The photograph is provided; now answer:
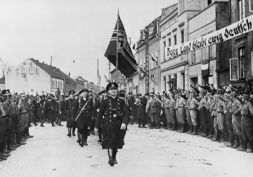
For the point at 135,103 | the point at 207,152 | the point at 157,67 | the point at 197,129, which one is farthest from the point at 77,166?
the point at 157,67

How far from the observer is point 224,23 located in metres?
21.8

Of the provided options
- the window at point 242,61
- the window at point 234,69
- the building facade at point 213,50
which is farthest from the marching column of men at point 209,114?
the building facade at point 213,50

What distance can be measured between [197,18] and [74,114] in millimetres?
15070

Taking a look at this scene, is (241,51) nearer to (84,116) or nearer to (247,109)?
(247,109)

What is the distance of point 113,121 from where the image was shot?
8.47 m

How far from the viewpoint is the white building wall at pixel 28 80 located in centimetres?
6694

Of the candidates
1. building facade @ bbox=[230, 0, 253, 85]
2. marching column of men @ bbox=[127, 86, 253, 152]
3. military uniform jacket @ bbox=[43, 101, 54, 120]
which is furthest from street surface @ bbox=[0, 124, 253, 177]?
military uniform jacket @ bbox=[43, 101, 54, 120]

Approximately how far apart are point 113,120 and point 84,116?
3667 millimetres

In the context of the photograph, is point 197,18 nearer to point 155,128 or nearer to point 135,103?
point 135,103

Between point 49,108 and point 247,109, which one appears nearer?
point 247,109

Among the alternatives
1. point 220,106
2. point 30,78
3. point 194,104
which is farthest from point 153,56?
point 30,78

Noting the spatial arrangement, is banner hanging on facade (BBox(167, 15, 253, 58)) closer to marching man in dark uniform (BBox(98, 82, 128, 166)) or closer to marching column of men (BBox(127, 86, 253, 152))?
marching column of men (BBox(127, 86, 253, 152))

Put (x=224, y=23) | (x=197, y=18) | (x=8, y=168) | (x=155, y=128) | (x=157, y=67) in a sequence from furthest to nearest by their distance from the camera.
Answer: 1. (x=157, y=67)
2. (x=197, y=18)
3. (x=224, y=23)
4. (x=155, y=128)
5. (x=8, y=168)

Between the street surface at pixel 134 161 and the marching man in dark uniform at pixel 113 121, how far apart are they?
43cm
